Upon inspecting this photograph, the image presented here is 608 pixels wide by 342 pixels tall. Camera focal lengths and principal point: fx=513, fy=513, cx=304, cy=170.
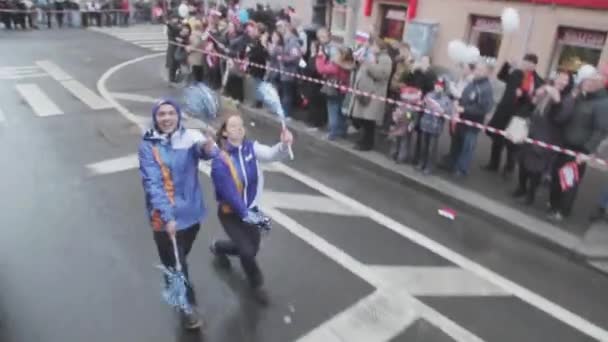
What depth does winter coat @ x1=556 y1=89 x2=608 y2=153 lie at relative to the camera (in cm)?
608

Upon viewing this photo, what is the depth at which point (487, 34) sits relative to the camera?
13547mm

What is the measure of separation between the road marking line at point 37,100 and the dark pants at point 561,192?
902 cm

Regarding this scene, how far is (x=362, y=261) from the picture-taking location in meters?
5.54

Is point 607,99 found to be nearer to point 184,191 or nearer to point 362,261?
point 362,261

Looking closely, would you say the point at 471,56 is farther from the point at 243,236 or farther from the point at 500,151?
→ the point at 243,236

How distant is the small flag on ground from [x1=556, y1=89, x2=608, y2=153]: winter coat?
1685 mm

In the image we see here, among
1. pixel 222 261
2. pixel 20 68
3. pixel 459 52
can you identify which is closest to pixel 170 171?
pixel 222 261

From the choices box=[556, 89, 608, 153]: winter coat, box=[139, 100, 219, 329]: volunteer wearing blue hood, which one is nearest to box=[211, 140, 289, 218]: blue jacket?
box=[139, 100, 219, 329]: volunteer wearing blue hood

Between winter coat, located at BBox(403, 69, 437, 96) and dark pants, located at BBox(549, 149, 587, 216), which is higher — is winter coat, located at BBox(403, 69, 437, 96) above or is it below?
above

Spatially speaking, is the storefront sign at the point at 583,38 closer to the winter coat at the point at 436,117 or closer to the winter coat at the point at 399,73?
the winter coat at the point at 399,73

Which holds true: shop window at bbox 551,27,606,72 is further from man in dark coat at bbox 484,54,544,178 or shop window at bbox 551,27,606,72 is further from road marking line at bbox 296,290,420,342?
road marking line at bbox 296,290,420,342

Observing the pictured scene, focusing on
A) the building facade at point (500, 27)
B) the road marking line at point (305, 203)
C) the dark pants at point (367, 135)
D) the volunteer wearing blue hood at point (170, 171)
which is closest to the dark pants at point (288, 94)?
the building facade at point (500, 27)

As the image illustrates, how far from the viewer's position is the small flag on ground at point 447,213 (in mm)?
6805

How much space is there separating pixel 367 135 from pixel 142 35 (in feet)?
60.2
